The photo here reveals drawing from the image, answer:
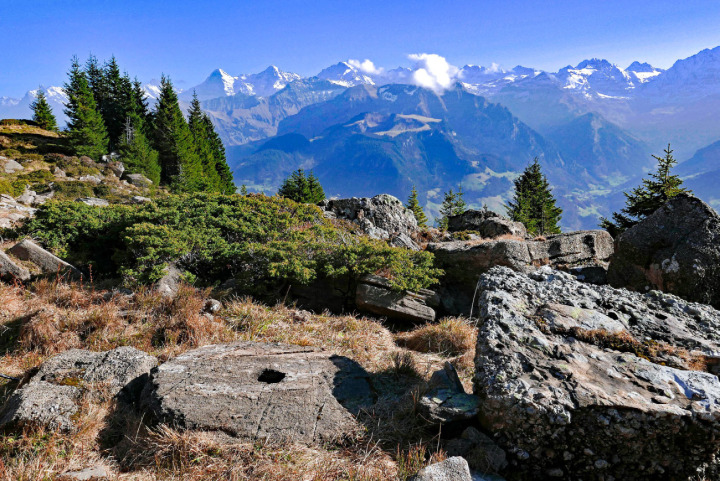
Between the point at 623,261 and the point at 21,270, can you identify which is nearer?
the point at 21,270

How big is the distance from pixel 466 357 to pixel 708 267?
589 centimetres

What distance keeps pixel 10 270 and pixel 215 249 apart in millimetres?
4367

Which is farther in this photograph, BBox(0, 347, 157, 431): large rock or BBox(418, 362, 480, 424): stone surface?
BBox(418, 362, 480, 424): stone surface

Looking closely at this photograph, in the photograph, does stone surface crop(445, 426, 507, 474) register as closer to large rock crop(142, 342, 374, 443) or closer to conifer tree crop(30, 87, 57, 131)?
large rock crop(142, 342, 374, 443)

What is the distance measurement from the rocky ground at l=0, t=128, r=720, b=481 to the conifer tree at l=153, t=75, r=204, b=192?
41.1 m

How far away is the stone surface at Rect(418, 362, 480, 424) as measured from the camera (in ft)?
13.6

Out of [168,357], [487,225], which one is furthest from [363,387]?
[487,225]

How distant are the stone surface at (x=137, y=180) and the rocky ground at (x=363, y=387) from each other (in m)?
34.2

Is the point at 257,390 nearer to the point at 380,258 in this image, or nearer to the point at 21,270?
the point at 380,258

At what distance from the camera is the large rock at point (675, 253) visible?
25.1 ft

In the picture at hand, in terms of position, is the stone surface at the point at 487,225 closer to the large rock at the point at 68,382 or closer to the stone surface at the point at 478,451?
the stone surface at the point at 478,451

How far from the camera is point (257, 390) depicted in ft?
15.3

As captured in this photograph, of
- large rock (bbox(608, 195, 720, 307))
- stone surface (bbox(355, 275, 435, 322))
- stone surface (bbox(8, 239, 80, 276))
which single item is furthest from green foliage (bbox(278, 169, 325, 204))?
large rock (bbox(608, 195, 720, 307))

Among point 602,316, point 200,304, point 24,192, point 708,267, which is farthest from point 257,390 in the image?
point 24,192
